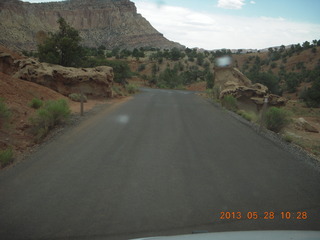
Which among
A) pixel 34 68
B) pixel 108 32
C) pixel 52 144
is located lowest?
pixel 52 144

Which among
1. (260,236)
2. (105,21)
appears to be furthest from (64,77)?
(105,21)

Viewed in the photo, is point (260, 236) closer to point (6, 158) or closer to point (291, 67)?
point (6, 158)

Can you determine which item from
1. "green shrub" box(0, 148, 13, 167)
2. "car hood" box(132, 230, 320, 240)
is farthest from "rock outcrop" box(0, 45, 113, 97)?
"car hood" box(132, 230, 320, 240)

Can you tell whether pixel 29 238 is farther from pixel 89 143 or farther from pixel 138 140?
pixel 138 140

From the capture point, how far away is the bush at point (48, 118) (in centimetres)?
972

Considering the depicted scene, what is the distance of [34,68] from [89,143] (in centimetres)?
1357

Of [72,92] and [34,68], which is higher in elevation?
[34,68]

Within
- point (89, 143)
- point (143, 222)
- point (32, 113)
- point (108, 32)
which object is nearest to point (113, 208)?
point (143, 222)

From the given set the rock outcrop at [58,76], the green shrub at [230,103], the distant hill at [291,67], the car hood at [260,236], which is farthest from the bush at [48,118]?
the distant hill at [291,67]

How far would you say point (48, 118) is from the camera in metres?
10.2

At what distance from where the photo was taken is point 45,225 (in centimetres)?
418

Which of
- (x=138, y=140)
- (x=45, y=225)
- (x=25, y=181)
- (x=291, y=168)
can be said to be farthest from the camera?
(x=138, y=140)

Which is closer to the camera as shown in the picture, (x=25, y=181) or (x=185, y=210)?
(x=185, y=210)
